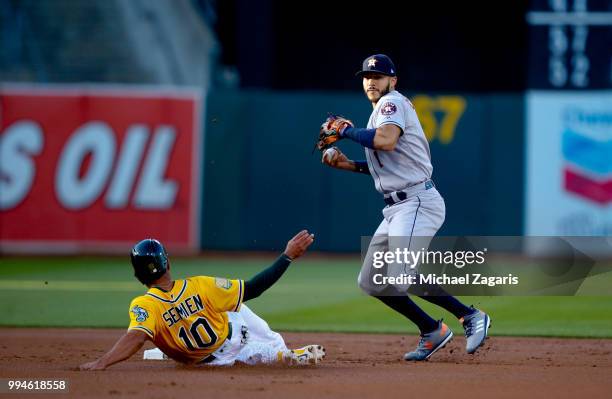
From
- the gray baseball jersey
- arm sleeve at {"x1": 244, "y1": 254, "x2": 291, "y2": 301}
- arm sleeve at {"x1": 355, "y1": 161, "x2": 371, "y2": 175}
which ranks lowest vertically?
arm sleeve at {"x1": 244, "y1": 254, "x2": 291, "y2": 301}

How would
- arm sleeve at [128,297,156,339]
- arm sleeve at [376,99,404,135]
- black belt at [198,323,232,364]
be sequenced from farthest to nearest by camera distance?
arm sleeve at [376,99,404,135], black belt at [198,323,232,364], arm sleeve at [128,297,156,339]

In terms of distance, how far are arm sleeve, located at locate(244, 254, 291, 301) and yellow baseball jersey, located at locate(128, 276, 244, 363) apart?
62 mm

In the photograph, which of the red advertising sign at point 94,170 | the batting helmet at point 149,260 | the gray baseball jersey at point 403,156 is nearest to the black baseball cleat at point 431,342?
the gray baseball jersey at point 403,156

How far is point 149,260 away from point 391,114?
174 centimetres

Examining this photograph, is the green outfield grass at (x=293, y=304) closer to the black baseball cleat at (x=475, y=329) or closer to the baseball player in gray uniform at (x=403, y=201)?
the black baseball cleat at (x=475, y=329)

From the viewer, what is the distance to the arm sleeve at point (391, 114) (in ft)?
20.3

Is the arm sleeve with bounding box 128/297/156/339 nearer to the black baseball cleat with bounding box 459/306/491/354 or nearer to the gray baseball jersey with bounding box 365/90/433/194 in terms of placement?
the gray baseball jersey with bounding box 365/90/433/194

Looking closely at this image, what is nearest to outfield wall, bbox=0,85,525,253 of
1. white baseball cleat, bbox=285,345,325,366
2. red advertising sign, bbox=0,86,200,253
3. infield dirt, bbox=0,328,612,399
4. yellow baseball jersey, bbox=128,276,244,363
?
red advertising sign, bbox=0,86,200,253

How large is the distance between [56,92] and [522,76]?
9089 millimetres

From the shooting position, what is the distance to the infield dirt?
5.19 meters

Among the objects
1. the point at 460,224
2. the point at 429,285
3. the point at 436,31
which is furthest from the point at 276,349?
the point at 436,31

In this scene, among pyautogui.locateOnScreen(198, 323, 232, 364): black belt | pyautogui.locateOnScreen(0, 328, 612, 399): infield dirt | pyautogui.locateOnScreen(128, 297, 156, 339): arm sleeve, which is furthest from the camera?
pyautogui.locateOnScreen(198, 323, 232, 364): black belt

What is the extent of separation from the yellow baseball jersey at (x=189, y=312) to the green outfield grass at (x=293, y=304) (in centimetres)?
245

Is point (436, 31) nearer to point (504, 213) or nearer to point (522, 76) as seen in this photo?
point (522, 76)
